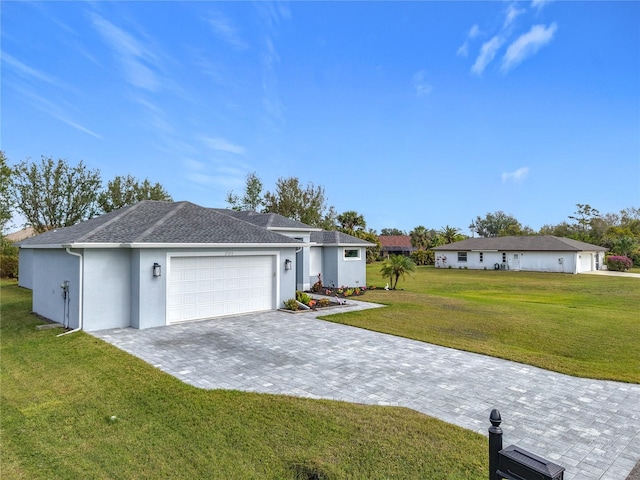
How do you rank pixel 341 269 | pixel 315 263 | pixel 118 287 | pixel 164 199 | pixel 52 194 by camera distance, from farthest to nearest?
pixel 164 199 < pixel 52 194 < pixel 315 263 < pixel 341 269 < pixel 118 287

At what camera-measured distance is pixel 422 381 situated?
22.6 ft

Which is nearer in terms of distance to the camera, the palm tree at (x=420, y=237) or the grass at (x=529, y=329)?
the grass at (x=529, y=329)

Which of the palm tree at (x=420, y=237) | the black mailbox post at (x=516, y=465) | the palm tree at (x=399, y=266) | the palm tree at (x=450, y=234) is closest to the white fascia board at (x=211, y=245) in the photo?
the palm tree at (x=399, y=266)

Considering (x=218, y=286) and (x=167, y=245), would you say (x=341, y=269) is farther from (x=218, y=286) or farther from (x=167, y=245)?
(x=167, y=245)

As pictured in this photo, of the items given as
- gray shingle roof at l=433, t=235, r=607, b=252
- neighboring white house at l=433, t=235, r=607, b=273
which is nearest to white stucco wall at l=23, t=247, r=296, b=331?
gray shingle roof at l=433, t=235, r=607, b=252

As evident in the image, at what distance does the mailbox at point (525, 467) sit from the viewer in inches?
102

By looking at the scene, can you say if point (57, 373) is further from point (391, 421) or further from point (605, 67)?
point (605, 67)

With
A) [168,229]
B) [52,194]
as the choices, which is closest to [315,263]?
[168,229]

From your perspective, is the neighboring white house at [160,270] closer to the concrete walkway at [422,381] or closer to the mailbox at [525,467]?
the concrete walkway at [422,381]

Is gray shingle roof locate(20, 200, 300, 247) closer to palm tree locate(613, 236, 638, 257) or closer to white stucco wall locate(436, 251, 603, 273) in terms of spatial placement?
white stucco wall locate(436, 251, 603, 273)

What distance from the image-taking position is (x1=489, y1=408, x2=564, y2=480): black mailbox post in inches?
103

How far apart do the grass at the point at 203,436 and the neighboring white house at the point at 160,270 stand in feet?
13.3

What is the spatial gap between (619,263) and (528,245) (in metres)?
9.73

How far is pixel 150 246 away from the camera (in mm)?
10836
